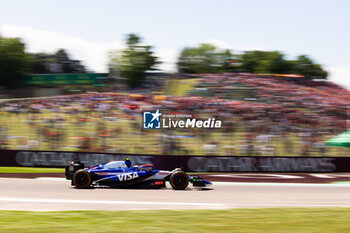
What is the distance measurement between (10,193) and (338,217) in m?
8.41

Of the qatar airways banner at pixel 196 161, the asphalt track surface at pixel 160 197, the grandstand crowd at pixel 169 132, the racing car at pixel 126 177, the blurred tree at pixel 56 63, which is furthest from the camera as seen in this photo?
the blurred tree at pixel 56 63

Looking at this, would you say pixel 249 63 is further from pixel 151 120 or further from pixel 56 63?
pixel 151 120

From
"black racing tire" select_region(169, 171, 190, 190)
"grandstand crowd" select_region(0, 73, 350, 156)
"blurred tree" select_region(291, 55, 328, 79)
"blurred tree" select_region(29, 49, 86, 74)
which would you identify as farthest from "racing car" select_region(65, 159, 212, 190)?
"blurred tree" select_region(29, 49, 86, 74)

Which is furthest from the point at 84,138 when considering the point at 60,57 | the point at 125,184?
the point at 60,57

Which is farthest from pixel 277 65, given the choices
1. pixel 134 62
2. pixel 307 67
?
pixel 134 62

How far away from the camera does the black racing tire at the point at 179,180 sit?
39.3 ft

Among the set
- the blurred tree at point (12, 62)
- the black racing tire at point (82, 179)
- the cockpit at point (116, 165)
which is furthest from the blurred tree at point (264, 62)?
the black racing tire at point (82, 179)

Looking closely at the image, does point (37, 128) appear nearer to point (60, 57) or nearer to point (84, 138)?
point (84, 138)

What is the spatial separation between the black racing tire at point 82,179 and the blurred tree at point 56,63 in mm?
44787

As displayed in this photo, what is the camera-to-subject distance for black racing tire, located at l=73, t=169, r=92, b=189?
11938 mm

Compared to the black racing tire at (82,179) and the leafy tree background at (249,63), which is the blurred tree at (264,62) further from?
the black racing tire at (82,179)

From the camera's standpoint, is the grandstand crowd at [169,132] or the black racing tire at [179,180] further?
the grandstand crowd at [169,132]

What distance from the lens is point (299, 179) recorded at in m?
15.9

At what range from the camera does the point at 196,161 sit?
1759 centimetres
